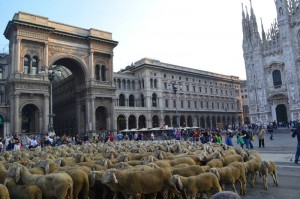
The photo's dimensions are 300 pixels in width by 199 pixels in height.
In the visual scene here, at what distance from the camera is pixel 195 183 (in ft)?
18.5

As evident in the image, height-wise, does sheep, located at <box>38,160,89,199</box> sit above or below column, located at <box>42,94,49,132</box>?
below

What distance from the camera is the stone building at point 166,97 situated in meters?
55.1

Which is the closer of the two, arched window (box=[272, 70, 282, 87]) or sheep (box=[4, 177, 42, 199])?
sheep (box=[4, 177, 42, 199])

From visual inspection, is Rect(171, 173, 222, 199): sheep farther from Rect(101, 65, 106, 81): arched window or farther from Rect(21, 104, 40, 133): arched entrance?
Rect(101, 65, 106, 81): arched window

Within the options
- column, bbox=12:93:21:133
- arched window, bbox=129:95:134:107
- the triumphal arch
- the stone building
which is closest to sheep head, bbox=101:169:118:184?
the triumphal arch

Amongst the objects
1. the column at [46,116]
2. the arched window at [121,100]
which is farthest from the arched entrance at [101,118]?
the arched window at [121,100]

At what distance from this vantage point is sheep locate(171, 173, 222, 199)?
558 cm

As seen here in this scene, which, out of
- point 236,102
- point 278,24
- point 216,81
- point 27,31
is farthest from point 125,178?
point 236,102

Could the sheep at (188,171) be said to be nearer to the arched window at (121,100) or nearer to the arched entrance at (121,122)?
the arched entrance at (121,122)

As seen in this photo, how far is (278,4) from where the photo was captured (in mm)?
47938

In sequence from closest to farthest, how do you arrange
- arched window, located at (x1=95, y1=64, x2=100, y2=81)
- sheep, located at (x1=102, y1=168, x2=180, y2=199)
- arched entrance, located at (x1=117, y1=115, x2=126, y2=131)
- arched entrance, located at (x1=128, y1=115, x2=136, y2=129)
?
sheep, located at (x1=102, y1=168, x2=180, y2=199), arched window, located at (x1=95, y1=64, x2=100, y2=81), arched entrance, located at (x1=117, y1=115, x2=126, y2=131), arched entrance, located at (x1=128, y1=115, x2=136, y2=129)

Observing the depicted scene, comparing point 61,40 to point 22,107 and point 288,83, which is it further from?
point 288,83

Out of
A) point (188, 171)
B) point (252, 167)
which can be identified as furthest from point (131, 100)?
point (188, 171)

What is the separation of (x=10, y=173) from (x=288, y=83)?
49071 mm
